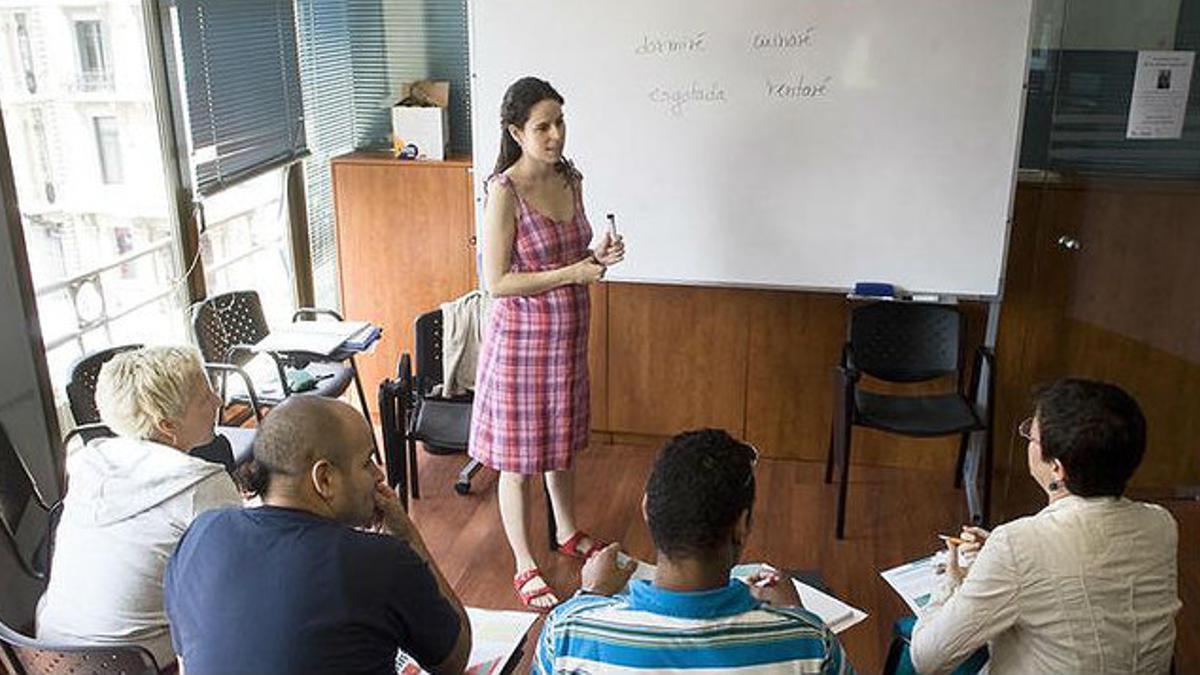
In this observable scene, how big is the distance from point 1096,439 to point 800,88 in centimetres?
202

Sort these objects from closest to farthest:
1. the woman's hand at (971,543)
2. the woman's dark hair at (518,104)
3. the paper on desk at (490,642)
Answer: the paper on desk at (490,642)
the woman's hand at (971,543)
the woman's dark hair at (518,104)

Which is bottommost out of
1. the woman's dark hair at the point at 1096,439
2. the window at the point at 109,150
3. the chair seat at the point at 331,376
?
the chair seat at the point at 331,376

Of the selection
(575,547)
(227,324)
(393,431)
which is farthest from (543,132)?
(227,324)

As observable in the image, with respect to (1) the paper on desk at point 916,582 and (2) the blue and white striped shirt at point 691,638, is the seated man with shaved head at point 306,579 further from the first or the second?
(1) the paper on desk at point 916,582

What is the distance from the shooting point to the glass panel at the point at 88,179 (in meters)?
3.11

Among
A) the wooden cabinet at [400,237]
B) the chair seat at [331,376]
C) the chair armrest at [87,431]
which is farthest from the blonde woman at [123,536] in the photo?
the wooden cabinet at [400,237]

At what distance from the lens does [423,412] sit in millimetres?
3584

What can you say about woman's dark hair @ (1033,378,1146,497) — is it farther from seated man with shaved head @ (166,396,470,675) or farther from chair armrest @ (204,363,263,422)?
chair armrest @ (204,363,263,422)

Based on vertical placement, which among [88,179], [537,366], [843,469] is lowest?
[843,469]

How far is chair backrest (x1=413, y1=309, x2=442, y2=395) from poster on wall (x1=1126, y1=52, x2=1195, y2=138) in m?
2.45

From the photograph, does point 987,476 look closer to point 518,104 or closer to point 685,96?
point 685,96

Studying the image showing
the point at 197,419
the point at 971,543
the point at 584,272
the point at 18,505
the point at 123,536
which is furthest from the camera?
the point at 584,272

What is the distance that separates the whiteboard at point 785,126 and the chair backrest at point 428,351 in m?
0.57

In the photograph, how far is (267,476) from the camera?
1685 mm
